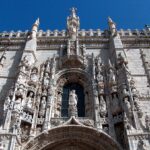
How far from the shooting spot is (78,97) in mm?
13594

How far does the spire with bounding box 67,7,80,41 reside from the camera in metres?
16.8

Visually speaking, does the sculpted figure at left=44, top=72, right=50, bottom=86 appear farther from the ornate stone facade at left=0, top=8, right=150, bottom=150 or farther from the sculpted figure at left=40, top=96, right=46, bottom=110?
the sculpted figure at left=40, top=96, right=46, bottom=110

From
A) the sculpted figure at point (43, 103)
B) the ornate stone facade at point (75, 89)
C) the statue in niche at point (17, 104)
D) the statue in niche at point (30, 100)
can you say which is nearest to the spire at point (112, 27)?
the ornate stone facade at point (75, 89)

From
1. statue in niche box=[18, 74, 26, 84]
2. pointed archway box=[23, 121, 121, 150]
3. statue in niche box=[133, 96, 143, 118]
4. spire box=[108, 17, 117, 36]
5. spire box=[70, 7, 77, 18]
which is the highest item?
spire box=[70, 7, 77, 18]

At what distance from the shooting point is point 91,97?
1294 centimetres

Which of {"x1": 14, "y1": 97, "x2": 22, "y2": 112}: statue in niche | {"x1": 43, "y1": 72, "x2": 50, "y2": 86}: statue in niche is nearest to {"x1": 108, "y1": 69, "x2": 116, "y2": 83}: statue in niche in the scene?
{"x1": 43, "y1": 72, "x2": 50, "y2": 86}: statue in niche

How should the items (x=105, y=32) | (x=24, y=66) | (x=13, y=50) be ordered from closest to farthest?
(x=24, y=66)
(x=13, y=50)
(x=105, y=32)

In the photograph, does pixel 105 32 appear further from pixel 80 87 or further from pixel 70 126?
pixel 70 126

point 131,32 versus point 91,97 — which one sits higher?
point 131,32

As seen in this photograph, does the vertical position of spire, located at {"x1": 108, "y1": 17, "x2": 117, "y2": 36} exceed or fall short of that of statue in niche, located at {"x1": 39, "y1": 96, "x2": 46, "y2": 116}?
it exceeds it

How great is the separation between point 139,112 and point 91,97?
2.71 metres

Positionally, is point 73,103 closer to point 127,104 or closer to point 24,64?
point 127,104

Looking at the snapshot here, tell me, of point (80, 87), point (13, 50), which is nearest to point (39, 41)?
point (13, 50)

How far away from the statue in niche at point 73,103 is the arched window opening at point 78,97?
1.82ft
